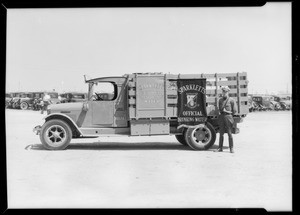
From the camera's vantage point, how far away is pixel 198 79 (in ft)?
35.2

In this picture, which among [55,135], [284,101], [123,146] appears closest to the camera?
[55,135]

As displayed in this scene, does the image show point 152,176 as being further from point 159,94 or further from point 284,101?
point 284,101

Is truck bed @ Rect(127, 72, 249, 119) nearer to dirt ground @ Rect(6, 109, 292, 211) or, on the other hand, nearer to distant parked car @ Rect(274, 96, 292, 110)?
dirt ground @ Rect(6, 109, 292, 211)

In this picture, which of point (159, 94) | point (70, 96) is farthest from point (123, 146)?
point (70, 96)

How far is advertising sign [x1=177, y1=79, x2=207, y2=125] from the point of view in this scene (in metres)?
10.7

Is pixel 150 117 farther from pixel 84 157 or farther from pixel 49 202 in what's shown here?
pixel 49 202

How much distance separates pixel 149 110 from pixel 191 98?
1.25 metres

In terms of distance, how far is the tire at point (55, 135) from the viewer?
10.5m

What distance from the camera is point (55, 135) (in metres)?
10.6

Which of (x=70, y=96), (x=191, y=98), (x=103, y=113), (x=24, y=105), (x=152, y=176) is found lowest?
(x=152, y=176)

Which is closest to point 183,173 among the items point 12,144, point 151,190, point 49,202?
point 151,190

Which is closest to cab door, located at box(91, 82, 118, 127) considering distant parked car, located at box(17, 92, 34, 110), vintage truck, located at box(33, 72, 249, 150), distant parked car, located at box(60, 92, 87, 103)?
vintage truck, located at box(33, 72, 249, 150)

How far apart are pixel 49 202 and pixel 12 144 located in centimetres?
691

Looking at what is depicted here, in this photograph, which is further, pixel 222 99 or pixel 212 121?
pixel 212 121
